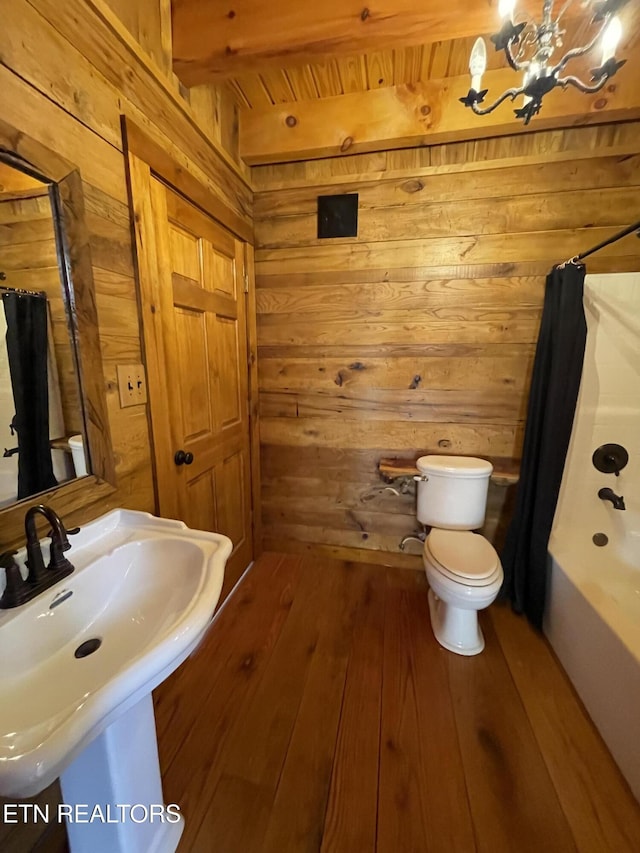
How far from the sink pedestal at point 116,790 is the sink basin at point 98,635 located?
0.16m

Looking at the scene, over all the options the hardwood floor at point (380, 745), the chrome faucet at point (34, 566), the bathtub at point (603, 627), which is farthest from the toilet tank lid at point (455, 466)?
the chrome faucet at point (34, 566)

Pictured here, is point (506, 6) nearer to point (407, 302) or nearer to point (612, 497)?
point (407, 302)

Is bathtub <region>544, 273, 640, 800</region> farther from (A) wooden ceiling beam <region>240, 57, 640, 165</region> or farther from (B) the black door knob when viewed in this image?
(B) the black door knob

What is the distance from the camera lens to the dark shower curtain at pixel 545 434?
5.29ft

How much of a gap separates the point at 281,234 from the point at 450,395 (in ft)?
4.45

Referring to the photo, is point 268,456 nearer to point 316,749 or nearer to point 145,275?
point 145,275

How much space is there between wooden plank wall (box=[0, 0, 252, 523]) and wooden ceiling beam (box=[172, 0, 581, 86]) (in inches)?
7.1

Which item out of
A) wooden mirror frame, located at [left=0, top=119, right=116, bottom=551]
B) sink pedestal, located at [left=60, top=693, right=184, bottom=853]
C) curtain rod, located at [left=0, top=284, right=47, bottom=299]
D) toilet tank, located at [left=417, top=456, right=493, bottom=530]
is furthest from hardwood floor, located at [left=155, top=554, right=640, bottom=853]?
curtain rod, located at [left=0, top=284, right=47, bottom=299]

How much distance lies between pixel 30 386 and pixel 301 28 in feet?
5.06

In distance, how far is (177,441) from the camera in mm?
1463

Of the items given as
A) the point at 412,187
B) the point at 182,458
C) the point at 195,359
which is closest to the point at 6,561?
the point at 182,458

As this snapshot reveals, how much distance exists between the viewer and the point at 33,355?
0.98 metres

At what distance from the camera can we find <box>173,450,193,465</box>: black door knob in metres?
1.46

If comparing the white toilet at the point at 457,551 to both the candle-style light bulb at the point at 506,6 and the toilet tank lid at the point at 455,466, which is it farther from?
the candle-style light bulb at the point at 506,6
